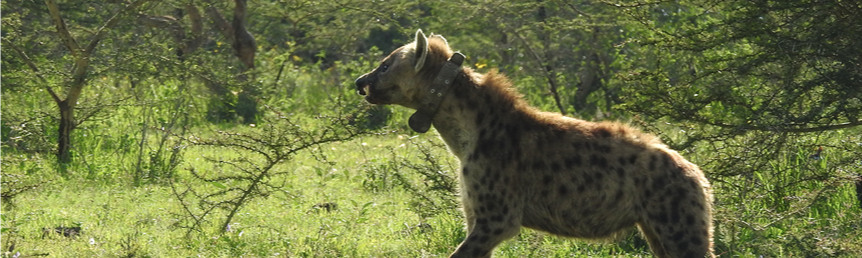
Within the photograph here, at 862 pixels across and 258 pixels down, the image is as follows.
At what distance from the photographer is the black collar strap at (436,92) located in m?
5.08

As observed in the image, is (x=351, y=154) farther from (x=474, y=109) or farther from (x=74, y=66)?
(x=474, y=109)

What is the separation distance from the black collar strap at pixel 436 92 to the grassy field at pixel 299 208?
38.3 inches

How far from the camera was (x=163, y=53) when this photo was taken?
30.0 ft

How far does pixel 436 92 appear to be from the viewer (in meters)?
5.11

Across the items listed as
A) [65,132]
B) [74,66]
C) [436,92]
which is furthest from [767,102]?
[65,132]

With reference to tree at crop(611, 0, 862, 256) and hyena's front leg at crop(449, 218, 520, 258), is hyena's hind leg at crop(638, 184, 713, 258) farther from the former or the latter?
tree at crop(611, 0, 862, 256)

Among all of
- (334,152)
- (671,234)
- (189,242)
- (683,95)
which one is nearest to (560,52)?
(334,152)

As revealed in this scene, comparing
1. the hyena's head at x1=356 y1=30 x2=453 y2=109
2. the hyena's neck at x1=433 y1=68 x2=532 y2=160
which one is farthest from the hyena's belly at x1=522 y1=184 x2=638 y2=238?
the hyena's head at x1=356 y1=30 x2=453 y2=109

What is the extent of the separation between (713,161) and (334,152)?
15.0 ft

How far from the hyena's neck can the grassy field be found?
0.78 metres

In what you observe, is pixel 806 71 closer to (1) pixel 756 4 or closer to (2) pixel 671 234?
(1) pixel 756 4

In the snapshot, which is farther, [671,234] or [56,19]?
[56,19]

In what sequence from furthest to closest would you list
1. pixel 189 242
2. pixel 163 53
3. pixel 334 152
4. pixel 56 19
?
pixel 334 152
pixel 163 53
pixel 56 19
pixel 189 242

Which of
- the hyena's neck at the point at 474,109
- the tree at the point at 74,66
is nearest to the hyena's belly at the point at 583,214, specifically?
the hyena's neck at the point at 474,109
